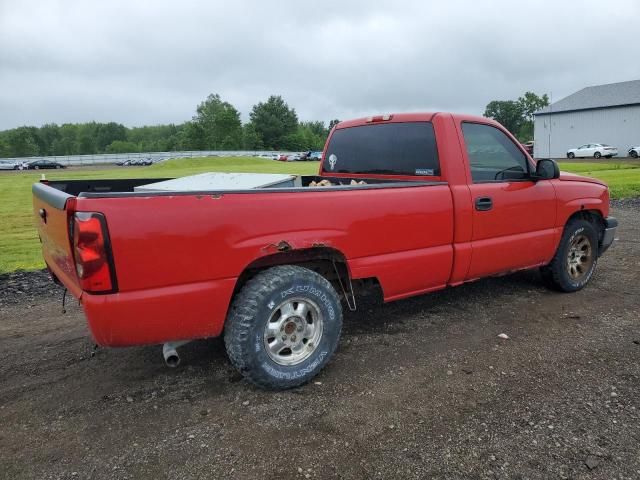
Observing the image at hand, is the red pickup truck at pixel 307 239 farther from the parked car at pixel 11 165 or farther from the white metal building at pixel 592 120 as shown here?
the parked car at pixel 11 165

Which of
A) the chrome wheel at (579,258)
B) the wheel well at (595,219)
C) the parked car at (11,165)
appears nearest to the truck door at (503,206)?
the chrome wheel at (579,258)

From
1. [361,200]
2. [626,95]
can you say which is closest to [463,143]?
[361,200]

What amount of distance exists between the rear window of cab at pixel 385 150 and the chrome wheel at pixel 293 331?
1.69 m

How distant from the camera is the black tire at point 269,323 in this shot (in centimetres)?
321

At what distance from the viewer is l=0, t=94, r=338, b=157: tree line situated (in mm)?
99188

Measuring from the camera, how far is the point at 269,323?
131 inches

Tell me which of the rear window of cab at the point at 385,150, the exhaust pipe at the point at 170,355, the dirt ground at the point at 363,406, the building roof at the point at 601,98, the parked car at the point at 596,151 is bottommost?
the dirt ground at the point at 363,406

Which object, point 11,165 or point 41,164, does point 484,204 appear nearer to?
point 41,164

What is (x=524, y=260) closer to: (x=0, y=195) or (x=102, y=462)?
(x=102, y=462)

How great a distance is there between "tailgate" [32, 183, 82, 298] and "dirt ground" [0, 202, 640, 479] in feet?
2.62

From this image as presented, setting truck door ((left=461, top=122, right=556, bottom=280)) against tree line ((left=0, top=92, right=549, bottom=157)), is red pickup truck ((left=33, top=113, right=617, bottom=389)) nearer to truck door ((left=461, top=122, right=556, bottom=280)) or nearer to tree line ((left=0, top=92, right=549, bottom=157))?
truck door ((left=461, top=122, right=556, bottom=280))

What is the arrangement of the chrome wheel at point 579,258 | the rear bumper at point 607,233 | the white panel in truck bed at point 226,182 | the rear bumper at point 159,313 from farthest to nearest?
the rear bumper at point 607,233, the chrome wheel at point 579,258, the white panel in truck bed at point 226,182, the rear bumper at point 159,313

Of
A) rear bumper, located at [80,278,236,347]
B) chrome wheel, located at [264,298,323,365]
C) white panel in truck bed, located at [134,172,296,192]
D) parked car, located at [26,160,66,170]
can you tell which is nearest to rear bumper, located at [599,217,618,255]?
white panel in truck bed, located at [134,172,296,192]

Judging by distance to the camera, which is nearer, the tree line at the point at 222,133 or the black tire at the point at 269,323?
the black tire at the point at 269,323
